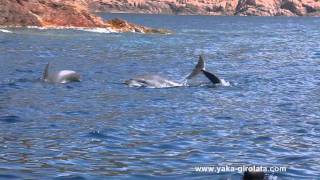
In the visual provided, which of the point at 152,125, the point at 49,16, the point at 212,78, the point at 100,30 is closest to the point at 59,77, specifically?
the point at 212,78

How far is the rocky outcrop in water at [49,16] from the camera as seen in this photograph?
217 feet

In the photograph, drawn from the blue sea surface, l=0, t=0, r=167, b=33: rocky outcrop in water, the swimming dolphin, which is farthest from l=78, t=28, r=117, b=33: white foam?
the swimming dolphin

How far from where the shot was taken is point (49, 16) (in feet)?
220

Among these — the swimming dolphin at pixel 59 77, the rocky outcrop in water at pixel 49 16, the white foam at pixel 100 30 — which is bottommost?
the swimming dolphin at pixel 59 77

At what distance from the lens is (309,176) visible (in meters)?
11.6

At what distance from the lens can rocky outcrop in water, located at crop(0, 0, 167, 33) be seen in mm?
66125

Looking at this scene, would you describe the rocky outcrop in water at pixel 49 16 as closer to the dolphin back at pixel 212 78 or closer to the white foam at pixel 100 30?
the white foam at pixel 100 30

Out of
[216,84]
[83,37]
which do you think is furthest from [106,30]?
[216,84]

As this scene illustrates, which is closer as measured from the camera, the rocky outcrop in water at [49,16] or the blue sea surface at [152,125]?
the blue sea surface at [152,125]

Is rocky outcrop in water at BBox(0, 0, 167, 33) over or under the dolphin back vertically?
over

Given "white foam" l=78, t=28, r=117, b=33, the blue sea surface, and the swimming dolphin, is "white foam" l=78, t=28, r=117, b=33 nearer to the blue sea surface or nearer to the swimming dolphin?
the blue sea surface

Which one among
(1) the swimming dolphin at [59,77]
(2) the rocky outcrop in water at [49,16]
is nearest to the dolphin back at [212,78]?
(1) the swimming dolphin at [59,77]

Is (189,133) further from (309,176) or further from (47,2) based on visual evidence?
(47,2)

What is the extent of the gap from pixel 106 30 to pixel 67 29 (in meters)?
3.94
